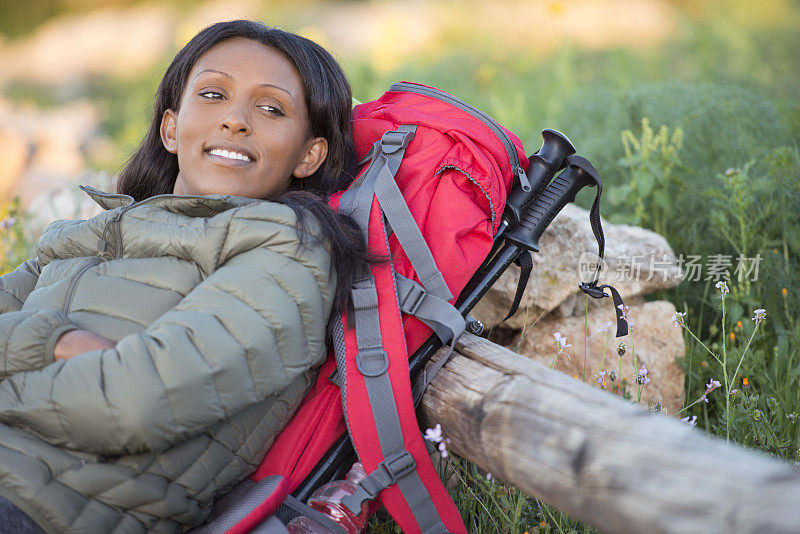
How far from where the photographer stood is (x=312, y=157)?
8.61 feet

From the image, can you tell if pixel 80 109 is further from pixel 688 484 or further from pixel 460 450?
pixel 688 484

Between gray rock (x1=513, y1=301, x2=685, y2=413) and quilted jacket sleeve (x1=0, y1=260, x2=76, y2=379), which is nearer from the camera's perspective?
quilted jacket sleeve (x1=0, y1=260, x2=76, y2=379)

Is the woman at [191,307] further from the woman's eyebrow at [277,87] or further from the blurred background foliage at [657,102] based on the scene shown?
the blurred background foliage at [657,102]

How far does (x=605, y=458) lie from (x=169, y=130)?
80.5 inches

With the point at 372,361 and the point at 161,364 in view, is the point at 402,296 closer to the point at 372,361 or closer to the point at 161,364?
the point at 372,361

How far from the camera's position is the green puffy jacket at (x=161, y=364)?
1.75 m

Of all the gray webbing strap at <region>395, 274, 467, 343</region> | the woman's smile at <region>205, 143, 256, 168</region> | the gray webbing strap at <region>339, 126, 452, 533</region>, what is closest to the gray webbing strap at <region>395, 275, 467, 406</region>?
the gray webbing strap at <region>395, 274, 467, 343</region>

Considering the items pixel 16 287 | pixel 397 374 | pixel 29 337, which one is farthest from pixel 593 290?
pixel 16 287

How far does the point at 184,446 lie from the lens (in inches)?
75.6

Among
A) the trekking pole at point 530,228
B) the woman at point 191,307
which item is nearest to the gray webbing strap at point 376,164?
the woman at point 191,307

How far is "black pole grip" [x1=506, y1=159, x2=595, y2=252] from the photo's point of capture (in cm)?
246

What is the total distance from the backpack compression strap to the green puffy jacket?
0.14m

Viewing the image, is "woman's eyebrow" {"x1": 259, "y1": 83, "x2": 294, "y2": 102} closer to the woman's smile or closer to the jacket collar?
the woman's smile

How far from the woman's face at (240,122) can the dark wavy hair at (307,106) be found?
42 mm
